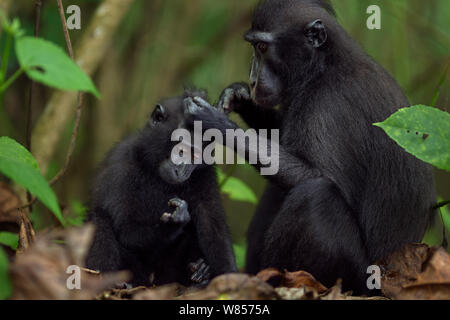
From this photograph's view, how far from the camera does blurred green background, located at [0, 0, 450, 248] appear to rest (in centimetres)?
877

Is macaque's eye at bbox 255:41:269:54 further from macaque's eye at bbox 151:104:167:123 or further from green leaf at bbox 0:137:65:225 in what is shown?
green leaf at bbox 0:137:65:225

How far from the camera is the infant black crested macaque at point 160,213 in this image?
16.2 feet

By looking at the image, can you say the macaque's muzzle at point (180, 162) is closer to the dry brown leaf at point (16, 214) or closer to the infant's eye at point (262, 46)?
the infant's eye at point (262, 46)

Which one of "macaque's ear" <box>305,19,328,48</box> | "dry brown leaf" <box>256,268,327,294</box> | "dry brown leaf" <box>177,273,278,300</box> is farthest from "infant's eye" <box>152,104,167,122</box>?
"dry brown leaf" <box>177,273,278,300</box>

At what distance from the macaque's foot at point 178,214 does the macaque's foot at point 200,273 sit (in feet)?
1.35

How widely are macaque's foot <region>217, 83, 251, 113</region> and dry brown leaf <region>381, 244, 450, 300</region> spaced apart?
2.08 metres

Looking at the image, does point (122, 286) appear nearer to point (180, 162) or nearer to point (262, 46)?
point (180, 162)

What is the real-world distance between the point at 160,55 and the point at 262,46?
4.75 metres

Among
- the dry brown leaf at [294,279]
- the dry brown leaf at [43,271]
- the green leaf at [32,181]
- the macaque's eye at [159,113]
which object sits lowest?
the dry brown leaf at [294,279]

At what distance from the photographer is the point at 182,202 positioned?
4875 millimetres

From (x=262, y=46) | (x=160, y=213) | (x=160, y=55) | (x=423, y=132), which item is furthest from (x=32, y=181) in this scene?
(x=160, y=55)

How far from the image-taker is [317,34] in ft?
17.0

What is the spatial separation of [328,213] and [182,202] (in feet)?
3.89

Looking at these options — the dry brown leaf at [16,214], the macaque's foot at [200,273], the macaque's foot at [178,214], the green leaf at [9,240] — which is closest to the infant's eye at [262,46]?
the macaque's foot at [178,214]
